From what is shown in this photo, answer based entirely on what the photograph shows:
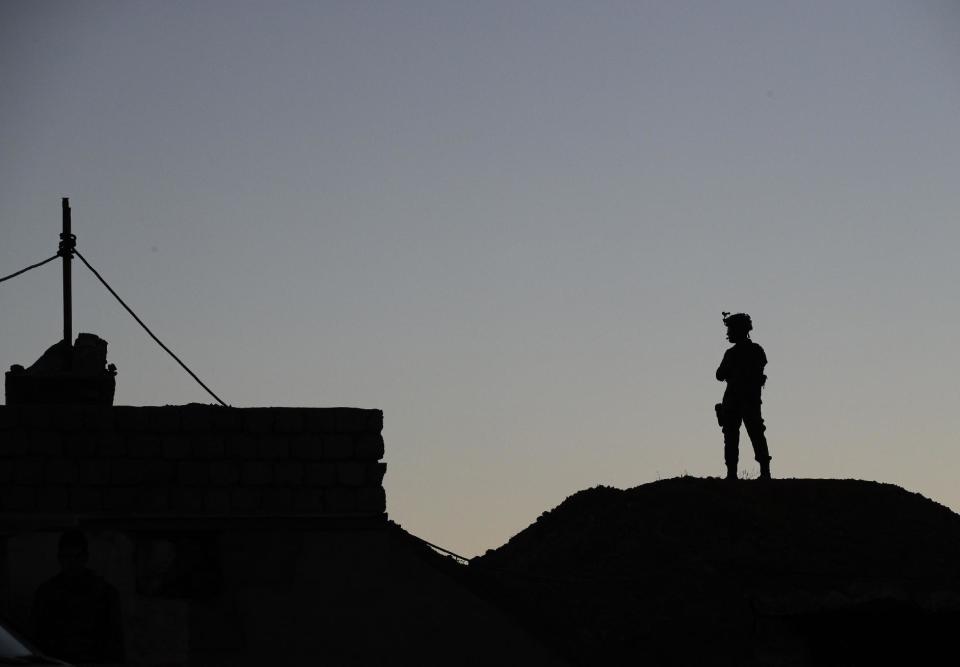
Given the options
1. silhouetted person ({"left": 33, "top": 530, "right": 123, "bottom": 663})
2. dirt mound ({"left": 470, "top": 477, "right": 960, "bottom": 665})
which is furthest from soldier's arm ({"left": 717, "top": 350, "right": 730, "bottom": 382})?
silhouetted person ({"left": 33, "top": 530, "right": 123, "bottom": 663})

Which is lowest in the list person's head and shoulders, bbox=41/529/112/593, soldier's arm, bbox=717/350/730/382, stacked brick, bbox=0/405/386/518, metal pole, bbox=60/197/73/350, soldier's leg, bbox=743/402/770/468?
person's head and shoulders, bbox=41/529/112/593

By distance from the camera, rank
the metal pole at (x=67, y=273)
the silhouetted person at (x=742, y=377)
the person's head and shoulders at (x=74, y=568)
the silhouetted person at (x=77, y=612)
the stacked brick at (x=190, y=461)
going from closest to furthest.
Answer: the silhouetted person at (x=77, y=612) → the person's head and shoulders at (x=74, y=568) → the stacked brick at (x=190, y=461) → the metal pole at (x=67, y=273) → the silhouetted person at (x=742, y=377)

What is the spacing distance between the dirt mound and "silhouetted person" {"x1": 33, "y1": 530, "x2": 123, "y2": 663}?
5.34 meters

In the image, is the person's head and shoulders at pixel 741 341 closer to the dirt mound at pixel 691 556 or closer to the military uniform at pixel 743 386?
the military uniform at pixel 743 386

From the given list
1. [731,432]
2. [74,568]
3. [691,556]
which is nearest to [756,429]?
[731,432]

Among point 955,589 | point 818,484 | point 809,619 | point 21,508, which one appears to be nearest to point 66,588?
point 21,508

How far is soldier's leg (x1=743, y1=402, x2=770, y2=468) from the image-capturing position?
20141 mm

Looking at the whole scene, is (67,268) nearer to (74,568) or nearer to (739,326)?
(74,568)

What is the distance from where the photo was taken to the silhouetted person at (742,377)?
65.9 feet

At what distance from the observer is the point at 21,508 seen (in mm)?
14164

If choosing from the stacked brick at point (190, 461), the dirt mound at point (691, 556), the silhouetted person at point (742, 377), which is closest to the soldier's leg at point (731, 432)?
the silhouetted person at point (742, 377)

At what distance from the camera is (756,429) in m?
20.3

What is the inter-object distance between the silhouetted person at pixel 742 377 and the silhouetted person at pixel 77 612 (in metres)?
8.91

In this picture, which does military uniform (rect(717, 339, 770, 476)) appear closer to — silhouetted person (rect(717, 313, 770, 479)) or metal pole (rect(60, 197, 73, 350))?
silhouetted person (rect(717, 313, 770, 479))
